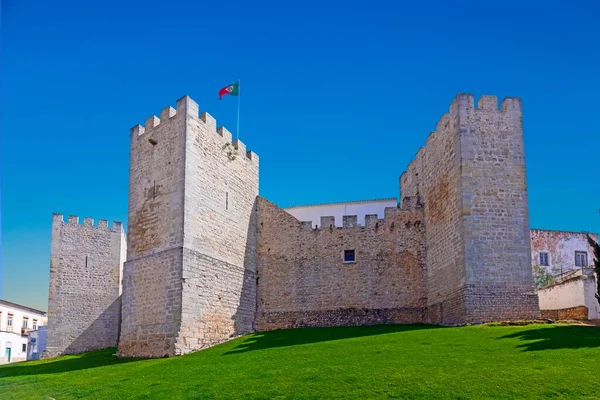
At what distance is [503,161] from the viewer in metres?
21.5

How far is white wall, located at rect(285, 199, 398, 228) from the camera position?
130 ft

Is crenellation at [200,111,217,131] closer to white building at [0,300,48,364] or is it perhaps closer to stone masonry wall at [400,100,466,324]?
stone masonry wall at [400,100,466,324]

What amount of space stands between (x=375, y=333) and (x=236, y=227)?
7.30m

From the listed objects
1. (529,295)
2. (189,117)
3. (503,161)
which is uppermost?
(189,117)

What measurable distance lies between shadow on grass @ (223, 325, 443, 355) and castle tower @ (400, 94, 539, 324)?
5.53 feet

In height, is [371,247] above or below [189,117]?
below

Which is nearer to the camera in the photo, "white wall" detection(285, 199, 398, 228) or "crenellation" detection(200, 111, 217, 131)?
"crenellation" detection(200, 111, 217, 131)

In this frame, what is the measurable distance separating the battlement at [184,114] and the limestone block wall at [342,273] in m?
4.24

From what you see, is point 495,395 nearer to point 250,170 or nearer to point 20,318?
point 250,170

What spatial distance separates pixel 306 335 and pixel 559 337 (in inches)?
324

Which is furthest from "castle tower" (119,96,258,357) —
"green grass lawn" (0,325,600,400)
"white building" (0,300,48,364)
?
"white building" (0,300,48,364)

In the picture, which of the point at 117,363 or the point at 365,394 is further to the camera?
the point at 117,363

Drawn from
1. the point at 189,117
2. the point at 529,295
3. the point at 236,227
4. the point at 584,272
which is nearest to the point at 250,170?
the point at 236,227

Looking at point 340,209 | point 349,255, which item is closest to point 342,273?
point 349,255
